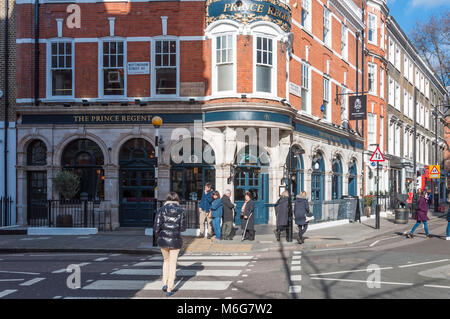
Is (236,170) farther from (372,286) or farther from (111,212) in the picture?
(372,286)

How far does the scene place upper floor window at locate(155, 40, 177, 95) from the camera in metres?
18.9

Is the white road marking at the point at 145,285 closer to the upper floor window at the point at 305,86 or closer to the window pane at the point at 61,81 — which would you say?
the window pane at the point at 61,81

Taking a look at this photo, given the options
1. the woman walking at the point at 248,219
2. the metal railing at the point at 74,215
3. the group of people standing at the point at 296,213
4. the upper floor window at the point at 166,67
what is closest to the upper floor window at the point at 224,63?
the upper floor window at the point at 166,67

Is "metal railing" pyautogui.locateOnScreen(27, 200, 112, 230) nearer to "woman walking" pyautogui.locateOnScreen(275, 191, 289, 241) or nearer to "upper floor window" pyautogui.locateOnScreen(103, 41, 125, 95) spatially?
"upper floor window" pyautogui.locateOnScreen(103, 41, 125, 95)

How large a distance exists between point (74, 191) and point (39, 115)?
3679mm

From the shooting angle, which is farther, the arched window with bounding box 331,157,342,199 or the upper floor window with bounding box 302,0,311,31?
the arched window with bounding box 331,157,342,199

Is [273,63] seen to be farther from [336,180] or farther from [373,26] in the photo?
[373,26]

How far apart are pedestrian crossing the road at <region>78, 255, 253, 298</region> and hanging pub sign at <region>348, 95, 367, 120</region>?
15.8m

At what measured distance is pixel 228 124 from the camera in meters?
17.9

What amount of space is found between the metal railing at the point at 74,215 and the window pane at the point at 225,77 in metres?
6.45

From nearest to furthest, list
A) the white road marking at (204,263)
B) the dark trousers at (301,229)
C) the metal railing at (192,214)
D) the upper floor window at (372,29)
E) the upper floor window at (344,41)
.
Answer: the white road marking at (204,263)
the dark trousers at (301,229)
the metal railing at (192,214)
the upper floor window at (344,41)
the upper floor window at (372,29)

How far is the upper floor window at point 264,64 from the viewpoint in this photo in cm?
1844

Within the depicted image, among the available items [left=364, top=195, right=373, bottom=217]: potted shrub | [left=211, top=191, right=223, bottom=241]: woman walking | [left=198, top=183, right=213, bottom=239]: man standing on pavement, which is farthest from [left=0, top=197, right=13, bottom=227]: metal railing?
[left=364, top=195, right=373, bottom=217]: potted shrub
